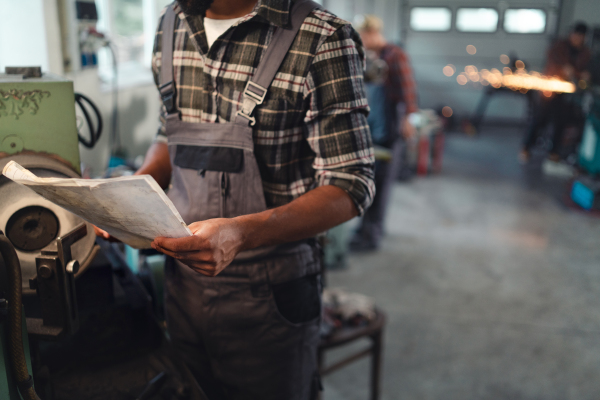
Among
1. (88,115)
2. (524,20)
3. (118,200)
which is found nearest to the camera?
(118,200)

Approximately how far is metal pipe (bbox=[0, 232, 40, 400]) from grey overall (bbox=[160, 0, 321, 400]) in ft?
1.20

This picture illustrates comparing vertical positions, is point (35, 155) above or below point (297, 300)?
above

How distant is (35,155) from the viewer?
0.93 meters

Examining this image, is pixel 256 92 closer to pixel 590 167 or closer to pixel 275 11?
pixel 275 11

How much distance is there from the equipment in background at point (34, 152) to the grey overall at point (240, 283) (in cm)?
21

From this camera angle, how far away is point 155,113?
349 centimetres

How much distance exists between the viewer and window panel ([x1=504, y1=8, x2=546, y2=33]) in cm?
811

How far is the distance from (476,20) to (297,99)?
8.34 metres

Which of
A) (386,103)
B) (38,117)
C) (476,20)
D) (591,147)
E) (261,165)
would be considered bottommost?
(591,147)

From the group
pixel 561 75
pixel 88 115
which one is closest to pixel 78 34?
pixel 88 115

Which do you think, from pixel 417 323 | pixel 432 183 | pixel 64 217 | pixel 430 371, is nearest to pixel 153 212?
pixel 64 217

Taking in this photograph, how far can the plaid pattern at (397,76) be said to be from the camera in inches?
138

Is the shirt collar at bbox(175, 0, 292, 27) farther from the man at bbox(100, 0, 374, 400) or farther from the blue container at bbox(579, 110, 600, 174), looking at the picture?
the blue container at bbox(579, 110, 600, 174)

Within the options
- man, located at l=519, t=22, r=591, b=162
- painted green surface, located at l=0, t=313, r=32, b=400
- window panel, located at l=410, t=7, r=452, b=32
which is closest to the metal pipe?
painted green surface, located at l=0, t=313, r=32, b=400
